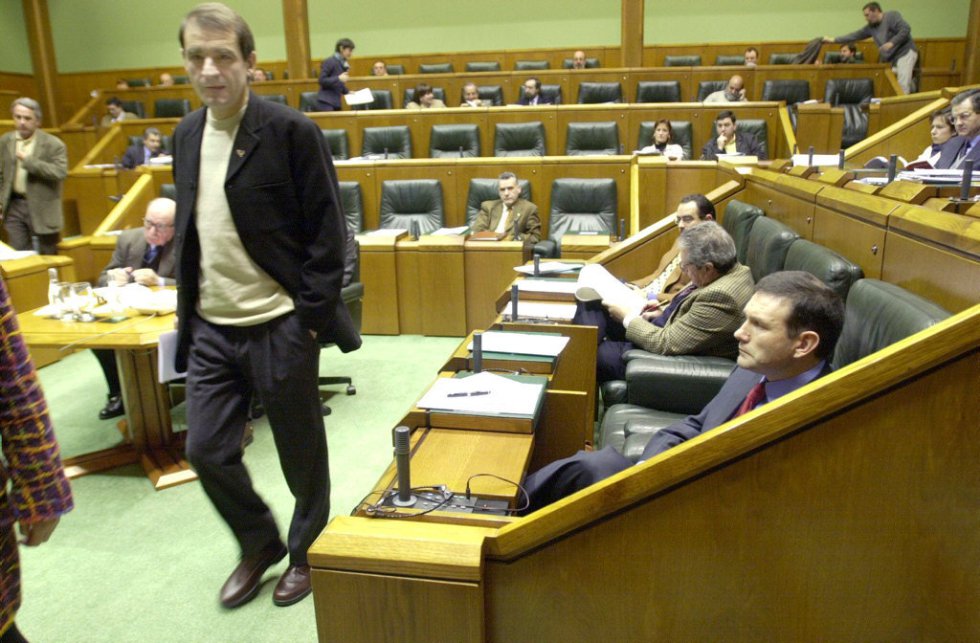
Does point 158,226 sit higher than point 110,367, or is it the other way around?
point 158,226

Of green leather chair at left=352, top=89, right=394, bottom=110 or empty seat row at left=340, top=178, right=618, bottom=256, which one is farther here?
green leather chair at left=352, top=89, right=394, bottom=110

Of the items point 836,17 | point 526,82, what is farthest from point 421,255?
point 836,17

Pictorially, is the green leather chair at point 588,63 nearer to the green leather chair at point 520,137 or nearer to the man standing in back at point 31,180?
the green leather chair at point 520,137

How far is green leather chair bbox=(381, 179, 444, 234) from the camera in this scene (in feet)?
15.3

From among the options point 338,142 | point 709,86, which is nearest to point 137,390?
point 338,142

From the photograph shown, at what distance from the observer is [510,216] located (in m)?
4.34

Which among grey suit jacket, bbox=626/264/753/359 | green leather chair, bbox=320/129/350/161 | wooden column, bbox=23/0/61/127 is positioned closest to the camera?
grey suit jacket, bbox=626/264/753/359

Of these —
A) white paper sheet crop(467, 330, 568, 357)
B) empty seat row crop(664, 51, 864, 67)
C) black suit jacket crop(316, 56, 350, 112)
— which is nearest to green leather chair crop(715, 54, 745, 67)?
empty seat row crop(664, 51, 864, 67)

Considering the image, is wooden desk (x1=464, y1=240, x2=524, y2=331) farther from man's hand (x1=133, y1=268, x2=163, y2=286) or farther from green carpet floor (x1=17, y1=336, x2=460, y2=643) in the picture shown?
man's hand (x1=133, y1=268, x2=163, y2=286)

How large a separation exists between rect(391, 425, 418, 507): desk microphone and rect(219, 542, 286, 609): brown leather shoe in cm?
87

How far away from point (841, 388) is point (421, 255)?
3.37 m

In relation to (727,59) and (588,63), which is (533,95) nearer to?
(588,63)

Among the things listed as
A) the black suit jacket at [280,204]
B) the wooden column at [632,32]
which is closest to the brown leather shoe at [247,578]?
the black suit jacket at [280,204]

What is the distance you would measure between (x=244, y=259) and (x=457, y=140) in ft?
13.4
